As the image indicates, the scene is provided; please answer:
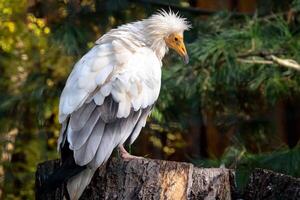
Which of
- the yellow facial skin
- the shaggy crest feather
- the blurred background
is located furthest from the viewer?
the blurred background

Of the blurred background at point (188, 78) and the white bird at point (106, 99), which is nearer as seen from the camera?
the white bird at point (106, 99)

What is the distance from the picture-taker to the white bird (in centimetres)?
430

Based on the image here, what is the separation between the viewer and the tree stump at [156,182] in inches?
165

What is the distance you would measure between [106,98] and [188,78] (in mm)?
2138

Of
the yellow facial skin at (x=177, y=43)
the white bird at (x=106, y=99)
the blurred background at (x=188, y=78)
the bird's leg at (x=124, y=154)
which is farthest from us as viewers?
the blurred background at (x=188, y=78)

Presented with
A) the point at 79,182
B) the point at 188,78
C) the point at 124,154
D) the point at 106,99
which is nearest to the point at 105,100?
the point at 106,99

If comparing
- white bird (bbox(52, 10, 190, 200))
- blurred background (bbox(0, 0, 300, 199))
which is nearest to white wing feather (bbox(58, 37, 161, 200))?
white bird (bbox(52, 10, 190, 200))

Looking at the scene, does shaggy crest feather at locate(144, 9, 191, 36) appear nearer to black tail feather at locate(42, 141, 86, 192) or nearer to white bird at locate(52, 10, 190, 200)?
white bird at locate(52, 10, 190, 200)

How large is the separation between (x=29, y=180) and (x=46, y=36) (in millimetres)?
1484

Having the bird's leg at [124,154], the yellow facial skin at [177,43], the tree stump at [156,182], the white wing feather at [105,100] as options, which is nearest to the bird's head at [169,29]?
the yellow facial skin at [177,43]

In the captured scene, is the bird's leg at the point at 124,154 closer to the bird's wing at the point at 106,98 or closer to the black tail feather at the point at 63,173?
the bird's wing at the point at 106,98

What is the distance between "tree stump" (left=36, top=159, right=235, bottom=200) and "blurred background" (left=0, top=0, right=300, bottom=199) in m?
1.38

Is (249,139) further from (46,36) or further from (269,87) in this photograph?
(46,36)

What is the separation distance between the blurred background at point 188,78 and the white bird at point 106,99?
1.02 metres
